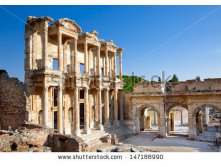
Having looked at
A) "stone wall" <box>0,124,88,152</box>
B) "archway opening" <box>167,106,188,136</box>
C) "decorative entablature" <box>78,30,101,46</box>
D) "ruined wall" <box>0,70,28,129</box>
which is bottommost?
"archway opening" <box>167,106,188,136</box>

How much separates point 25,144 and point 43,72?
23.9 feet

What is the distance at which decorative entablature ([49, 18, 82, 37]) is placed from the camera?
19.6 m

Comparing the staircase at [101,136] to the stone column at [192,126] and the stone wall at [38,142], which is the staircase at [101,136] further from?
the stone column at [192,126]

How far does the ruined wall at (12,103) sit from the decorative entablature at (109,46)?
12461mm

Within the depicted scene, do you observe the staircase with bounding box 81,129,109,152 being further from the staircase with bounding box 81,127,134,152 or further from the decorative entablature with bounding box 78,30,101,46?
the decorative entablature with bounding box 78,30,101,46

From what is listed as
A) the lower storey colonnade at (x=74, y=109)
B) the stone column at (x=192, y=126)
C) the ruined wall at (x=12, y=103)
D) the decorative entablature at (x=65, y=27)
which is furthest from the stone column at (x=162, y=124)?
the ruined wall at (x=12, y=103)

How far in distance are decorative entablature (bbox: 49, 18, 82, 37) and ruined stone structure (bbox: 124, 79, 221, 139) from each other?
35.7 ft

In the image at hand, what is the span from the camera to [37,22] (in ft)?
62.1

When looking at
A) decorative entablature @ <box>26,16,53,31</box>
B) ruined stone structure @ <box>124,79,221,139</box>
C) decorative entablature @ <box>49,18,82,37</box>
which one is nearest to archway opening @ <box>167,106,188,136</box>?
ruined stone structure @ <box>124,79,221,139</box>

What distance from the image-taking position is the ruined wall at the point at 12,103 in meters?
17.7

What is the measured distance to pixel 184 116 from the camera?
41.8 m

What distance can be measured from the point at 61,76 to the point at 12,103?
4654mm

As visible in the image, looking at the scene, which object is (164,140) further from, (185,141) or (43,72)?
(43,72)

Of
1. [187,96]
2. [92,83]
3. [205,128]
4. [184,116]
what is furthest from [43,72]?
[184,116]
